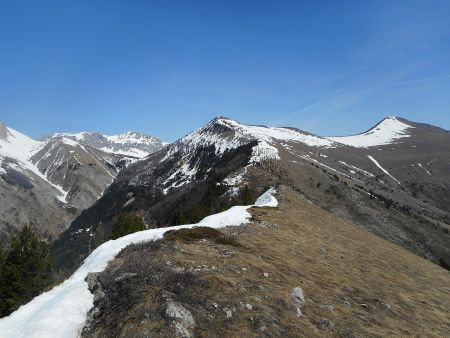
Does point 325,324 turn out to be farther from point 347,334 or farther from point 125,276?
point 125,276

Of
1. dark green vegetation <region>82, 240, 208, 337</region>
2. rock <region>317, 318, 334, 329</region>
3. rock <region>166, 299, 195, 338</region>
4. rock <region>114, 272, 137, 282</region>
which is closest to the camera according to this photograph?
rock <region>166, 299, 195, 338</region>

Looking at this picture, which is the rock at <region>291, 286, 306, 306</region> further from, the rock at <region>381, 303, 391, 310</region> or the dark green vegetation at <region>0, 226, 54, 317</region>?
the dark green vegetation at <region>0, 226, 54, 317</region>

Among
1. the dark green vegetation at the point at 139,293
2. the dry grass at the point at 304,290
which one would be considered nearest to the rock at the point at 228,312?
the dry grass at the point at 304,290

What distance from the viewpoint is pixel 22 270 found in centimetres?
5159

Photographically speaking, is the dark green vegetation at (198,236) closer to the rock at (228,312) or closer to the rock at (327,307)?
the rock at (327,307)

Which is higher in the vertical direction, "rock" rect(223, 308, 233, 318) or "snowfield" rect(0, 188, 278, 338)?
"rock" rect(223, 308, 233, 318)

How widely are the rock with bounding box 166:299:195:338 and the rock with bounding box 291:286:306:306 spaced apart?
5.32m

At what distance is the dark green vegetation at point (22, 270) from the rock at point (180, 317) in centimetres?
3887

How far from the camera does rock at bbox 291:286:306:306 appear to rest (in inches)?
677

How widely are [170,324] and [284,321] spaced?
14.6 feet

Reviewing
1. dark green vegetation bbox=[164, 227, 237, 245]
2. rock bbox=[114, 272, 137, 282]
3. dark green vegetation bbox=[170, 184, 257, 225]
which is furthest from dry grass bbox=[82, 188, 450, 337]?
dark green vegetation bbox=[170, 184, 257, 225]

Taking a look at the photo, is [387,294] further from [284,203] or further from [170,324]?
[284,203]

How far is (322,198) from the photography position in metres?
109

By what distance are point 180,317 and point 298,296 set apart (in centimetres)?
594
